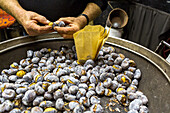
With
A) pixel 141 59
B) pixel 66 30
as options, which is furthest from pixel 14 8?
pixel 141 59

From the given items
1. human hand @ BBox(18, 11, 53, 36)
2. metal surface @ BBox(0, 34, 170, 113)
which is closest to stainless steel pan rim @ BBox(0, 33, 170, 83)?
metal surface @ BBox(0, 34, 170, 113)

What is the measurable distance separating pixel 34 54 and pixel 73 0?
529mm

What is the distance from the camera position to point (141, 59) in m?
0.83

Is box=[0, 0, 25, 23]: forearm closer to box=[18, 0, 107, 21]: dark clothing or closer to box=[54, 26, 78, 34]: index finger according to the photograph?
box=[18, 0, 107, 21]: dark clothing

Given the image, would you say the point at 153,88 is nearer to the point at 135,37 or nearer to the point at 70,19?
the point at 70,19

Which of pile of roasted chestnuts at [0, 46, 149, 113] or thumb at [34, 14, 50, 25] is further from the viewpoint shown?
thumb at [34, 14, 50, 25]

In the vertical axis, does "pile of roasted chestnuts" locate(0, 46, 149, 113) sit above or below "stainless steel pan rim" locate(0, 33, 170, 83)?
below

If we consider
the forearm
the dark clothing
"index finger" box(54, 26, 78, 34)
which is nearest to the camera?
"index finger" box(54, 26, 78, 34)

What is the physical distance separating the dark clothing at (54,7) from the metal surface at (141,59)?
0.68 feet

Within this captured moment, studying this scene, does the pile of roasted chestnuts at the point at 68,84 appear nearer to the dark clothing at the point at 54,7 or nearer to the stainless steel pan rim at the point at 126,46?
the stainless steel pan rim at the point at 126,46

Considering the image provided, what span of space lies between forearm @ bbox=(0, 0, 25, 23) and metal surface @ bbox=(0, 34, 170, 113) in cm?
17

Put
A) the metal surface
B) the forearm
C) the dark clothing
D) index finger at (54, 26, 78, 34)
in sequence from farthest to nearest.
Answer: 1. the dark clothing
2. the forearm
3. index finger at (54, 26, 78, 34)
4. the metal surface

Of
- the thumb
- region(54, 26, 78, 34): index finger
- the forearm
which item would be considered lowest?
region(54, 26, 78, 34): index finger

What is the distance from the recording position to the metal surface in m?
0.64
